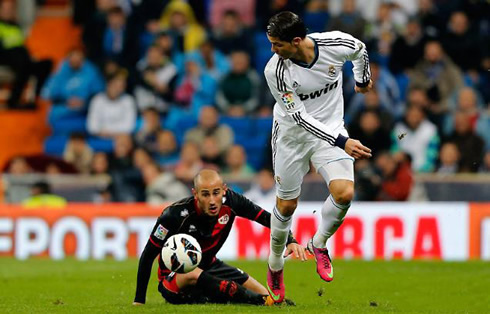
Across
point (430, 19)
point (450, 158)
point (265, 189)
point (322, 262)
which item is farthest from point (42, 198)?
point (322, 262)

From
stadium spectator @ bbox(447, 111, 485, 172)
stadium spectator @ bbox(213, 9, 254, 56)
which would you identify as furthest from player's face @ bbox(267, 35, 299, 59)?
stadium spectator @ bbox(213, 9, 254, 56)

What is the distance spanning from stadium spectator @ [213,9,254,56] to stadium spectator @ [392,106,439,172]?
378 centimetres

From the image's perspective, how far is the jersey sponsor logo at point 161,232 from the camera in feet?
33.9

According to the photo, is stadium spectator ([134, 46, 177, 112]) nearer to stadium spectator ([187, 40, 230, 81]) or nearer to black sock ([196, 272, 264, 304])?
stadium spectator ([187, 40, 230, 81])

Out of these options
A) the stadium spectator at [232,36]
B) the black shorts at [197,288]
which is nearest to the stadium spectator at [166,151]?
the stadium spectator at [232,36]

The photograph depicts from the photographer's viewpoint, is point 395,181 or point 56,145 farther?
point 56,145

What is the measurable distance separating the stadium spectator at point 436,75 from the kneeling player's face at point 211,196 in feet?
32.4

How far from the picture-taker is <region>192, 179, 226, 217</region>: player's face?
1023 centimetres

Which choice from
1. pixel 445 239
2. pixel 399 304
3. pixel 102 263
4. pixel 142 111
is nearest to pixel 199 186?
pixel 399 304

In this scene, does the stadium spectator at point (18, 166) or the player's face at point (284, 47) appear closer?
the player's face at point (284, 47)

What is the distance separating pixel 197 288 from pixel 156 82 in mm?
11086

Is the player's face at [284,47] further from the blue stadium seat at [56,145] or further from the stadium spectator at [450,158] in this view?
the blue stadium seat at [56,145]

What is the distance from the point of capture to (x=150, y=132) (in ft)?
66.3

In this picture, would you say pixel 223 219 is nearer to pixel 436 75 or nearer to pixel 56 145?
pixel 436 75
